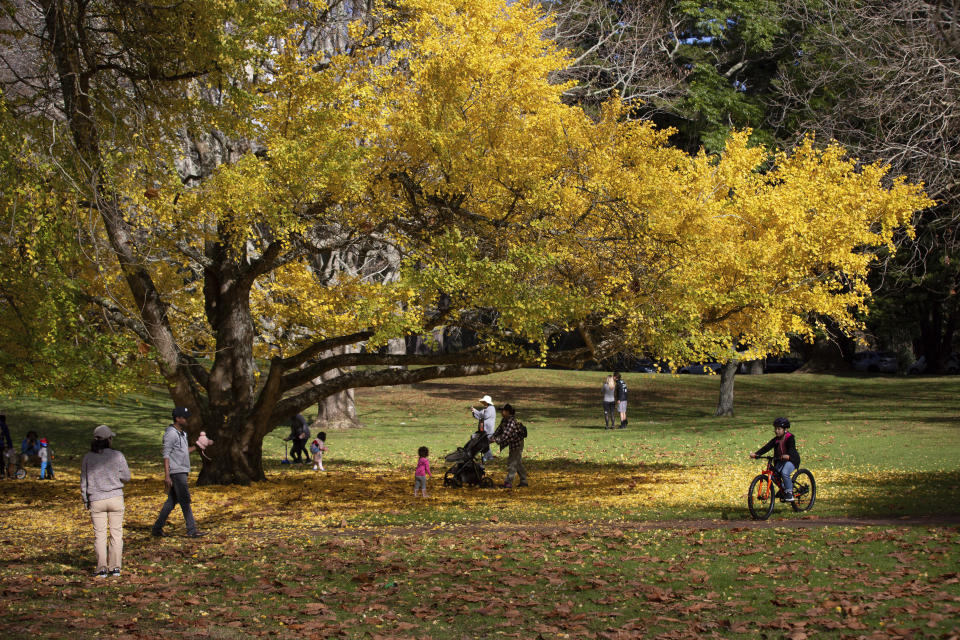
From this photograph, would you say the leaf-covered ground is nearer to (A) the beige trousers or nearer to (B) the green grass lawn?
(B) the green grass lawn

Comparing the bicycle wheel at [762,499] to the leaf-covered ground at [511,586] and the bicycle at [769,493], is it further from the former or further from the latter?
the leaf-covered ground at [511,586]

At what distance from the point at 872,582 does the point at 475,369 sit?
9586 millimetres

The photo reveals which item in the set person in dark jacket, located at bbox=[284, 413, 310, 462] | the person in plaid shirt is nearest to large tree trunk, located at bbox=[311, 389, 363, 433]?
person in dark jacket, located at bbox=[284, 413, 310, 462]

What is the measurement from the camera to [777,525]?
12094 millimetres

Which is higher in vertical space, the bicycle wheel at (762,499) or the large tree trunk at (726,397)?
the large tree trunk at (726,397)

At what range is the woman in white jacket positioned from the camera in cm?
951

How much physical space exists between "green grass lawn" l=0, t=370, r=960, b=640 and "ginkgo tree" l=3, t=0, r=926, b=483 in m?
2.64

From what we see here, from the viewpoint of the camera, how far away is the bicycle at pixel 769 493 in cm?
1267

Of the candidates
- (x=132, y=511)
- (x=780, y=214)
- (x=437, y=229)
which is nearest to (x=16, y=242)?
(x=132, y=511)

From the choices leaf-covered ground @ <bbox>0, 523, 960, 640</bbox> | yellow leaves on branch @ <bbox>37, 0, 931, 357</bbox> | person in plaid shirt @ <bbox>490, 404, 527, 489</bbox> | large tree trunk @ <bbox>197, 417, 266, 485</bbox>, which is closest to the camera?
leaf-covered ground @ <bbox>0, 523, 960, 640</bbox>

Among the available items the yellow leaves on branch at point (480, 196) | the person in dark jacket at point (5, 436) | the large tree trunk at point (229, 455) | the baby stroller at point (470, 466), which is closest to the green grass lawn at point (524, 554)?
the large tree trunk at point (229, 455)

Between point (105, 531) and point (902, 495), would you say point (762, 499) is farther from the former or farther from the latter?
point (105, 531)

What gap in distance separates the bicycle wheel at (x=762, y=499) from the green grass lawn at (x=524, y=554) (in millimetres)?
180

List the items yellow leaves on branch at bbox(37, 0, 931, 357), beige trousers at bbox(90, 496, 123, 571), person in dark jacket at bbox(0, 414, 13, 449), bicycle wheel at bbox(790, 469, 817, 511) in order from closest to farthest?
beige trousers at bbox(90, 496, 123, 571), bicycle wheel at bbox(790, 469, 817, 511), yellow leaves on branch at bbox(37, 0, 931, 357), person in dark jacket at bbox(0, 414, 13, 449)
